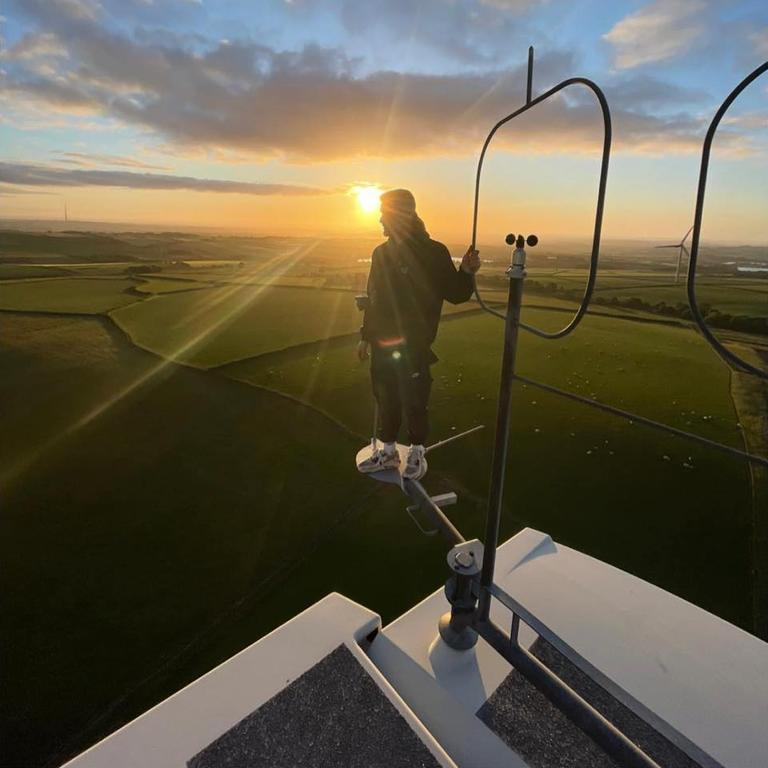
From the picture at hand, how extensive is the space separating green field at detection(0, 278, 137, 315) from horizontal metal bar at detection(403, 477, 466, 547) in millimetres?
21420

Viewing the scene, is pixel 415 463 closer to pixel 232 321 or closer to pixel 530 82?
pixel 530 82

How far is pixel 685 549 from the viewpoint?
661 centimetres

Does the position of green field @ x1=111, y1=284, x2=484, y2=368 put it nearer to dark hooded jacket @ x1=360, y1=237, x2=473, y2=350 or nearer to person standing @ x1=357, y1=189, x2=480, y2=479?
person standing @ x1=357, y1=189, x2=480, y2=479

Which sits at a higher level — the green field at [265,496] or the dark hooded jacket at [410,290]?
the dark hooded jacket at [410,290]

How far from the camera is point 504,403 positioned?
2.88m

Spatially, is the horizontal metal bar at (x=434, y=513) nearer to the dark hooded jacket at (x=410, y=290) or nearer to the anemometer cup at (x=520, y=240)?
the dark hooded jacket at (x=410, y=290)

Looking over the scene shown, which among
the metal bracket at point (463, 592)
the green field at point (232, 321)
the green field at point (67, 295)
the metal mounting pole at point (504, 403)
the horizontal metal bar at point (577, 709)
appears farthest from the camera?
the green field at point (67, 295)

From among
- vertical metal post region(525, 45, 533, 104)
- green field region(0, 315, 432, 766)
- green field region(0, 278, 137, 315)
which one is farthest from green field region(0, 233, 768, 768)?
green field region(0, 278, 137, 315)

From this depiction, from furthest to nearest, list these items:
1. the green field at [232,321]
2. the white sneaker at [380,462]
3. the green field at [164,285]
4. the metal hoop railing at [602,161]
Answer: the green field at [164,285]
the green field at [232,321]
the white sneaker at [380,462]
the metal hoop railing at [602,161]

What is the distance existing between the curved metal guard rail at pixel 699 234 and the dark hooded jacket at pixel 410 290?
2.17 meters

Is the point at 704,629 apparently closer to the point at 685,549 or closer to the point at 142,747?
the point at 685,549

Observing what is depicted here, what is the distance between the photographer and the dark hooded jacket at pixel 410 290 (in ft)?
13.1

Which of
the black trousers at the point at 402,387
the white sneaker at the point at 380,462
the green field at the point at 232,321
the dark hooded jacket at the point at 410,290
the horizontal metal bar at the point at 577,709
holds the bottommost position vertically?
the green field at the point at 232,321

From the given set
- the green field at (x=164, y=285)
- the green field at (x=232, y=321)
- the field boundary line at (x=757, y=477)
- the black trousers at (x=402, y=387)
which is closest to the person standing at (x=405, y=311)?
the black trousers at (x=402, y=387)
